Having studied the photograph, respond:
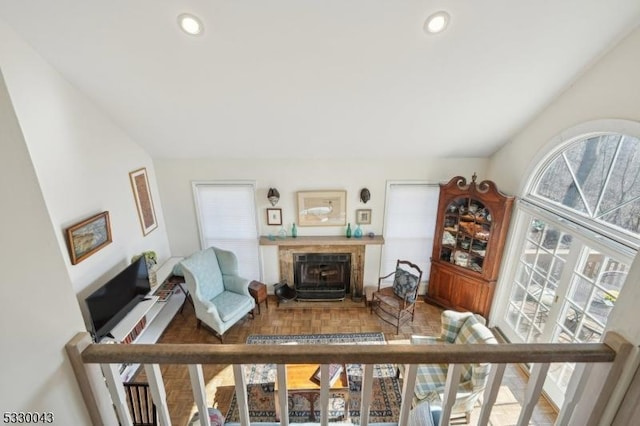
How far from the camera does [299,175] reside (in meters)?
4.38

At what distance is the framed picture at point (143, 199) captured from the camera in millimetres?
3839

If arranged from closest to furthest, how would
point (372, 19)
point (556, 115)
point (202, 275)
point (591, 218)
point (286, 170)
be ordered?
point (372, 19)
point (591, 218)
point (556, 115)
point (202, 275)
point (286, 170)

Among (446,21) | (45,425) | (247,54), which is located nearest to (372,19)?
(446,21)

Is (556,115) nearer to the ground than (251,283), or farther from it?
farther from it

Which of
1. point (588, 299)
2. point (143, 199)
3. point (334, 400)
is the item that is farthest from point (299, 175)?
point (588, 299)

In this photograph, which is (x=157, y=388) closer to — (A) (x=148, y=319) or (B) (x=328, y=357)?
(B) (x=328, y=357)

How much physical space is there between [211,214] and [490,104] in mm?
3942

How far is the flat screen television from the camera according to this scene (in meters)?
2.83

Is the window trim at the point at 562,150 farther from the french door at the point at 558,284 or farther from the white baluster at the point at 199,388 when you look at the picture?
the white baluster at the point at 199,388

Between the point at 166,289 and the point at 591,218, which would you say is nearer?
the point at 591,218

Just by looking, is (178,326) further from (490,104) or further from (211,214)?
(490,104)

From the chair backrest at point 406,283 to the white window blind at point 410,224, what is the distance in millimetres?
282

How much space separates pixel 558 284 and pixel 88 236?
15.5 ft

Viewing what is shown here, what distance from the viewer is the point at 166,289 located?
13.2ft
